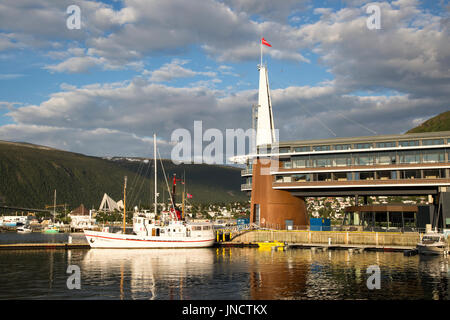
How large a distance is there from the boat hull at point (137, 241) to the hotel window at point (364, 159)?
36.2 meters

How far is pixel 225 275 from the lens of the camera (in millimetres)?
50969

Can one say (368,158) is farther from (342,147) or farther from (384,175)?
(342,147)

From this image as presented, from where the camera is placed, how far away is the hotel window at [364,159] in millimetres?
88787

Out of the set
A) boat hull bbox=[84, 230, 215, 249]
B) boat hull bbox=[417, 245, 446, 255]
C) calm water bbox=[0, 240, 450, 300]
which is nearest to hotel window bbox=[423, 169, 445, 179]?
boat hull bbox=[417, 245, 446, 255]

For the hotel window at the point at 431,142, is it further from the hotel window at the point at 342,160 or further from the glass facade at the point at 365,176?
the hotel window at the point at 342,160

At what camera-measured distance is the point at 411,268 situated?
54656mm

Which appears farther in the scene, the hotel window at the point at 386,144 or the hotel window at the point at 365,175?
the hotel window at the point at 365,175

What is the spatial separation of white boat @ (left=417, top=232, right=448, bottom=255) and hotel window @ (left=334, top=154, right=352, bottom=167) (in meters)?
25.0

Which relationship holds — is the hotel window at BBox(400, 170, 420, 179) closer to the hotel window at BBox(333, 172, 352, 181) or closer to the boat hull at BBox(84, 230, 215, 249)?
the hotel window at BBox(333, 172, 352, 181)

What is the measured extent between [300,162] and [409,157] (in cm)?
2254

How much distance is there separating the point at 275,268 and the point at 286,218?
42.7 m

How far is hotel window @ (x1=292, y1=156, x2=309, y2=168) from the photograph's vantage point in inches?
3733
